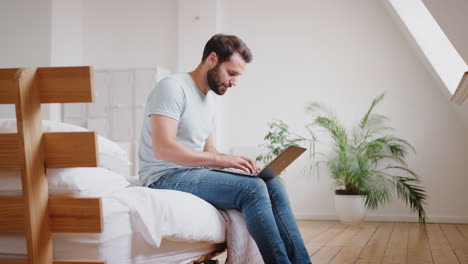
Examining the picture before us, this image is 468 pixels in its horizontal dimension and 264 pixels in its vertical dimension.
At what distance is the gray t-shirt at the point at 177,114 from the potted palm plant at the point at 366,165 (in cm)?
301

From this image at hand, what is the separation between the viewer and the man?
2064mm

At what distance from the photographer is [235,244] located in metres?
2.21

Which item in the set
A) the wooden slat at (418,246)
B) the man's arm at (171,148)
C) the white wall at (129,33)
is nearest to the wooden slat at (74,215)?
the man's arm at (171,148)

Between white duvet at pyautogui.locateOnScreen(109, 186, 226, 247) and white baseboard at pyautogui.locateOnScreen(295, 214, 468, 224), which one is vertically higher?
white duvet at pyautogui.locateOnScreen(109, 186, 226, 247)

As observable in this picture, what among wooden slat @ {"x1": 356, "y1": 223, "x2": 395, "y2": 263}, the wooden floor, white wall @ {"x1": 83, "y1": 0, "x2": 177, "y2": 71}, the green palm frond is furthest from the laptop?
white wall @ {"x1": 83, "y1": 0, "x2": 177, "y2": 71}

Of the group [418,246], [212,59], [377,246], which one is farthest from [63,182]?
[418,246]

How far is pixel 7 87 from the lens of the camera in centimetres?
151

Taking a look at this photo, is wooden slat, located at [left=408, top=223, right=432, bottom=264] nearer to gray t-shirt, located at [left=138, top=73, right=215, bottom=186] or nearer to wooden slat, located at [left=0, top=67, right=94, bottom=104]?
gray t-shirt, located at [left=138, top=73, right=215, bottom=186]

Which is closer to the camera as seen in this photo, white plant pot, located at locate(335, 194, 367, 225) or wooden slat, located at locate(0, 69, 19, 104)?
wooden slat, located at locate(0, 69, 19, 104)

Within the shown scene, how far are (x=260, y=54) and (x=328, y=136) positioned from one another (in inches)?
46.1

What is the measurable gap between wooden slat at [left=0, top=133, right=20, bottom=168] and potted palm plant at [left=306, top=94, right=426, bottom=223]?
3960 mm

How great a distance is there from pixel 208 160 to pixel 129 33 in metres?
4.54

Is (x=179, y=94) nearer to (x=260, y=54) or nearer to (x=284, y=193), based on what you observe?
(x=284, y=193)

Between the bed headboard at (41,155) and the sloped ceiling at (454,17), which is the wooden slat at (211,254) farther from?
the sloped ceiling at (454,17)
